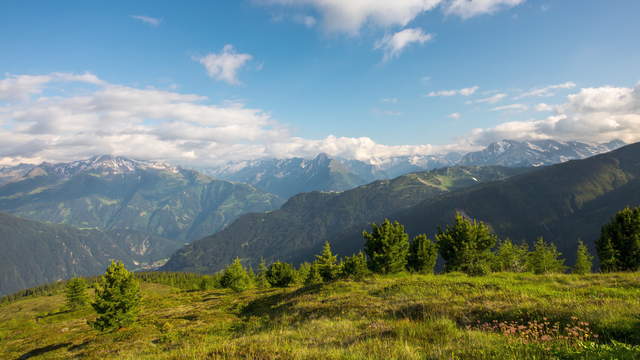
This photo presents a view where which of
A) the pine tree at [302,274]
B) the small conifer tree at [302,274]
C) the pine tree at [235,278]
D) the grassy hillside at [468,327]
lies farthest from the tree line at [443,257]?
the pine tree at [235,278]

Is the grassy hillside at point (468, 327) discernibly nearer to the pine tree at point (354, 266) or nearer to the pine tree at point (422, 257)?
the pine tree at point (422, 257)

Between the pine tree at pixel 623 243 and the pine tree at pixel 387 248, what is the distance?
93.2ft

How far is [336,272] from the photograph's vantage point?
231 feet

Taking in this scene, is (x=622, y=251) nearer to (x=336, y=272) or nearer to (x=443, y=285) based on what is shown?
(x=443, y=285)

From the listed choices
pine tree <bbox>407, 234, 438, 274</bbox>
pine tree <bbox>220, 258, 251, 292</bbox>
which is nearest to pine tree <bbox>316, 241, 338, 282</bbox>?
pine tree <bbox>407, 234, 438, 274</bbox>

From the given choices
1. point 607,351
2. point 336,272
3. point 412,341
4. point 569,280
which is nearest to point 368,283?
point 569,280

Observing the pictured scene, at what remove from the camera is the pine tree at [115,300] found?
3728 centimetres

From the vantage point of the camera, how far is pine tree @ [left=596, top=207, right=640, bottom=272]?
43.1 meters

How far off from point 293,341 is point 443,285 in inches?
539

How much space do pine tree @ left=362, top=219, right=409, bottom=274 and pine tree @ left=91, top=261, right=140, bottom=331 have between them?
114 feet

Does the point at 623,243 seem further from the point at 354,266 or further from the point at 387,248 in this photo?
Result: the point at 354,266

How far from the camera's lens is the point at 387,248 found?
161ft

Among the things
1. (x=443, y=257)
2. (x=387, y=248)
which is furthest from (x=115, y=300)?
(x=443, y=257)

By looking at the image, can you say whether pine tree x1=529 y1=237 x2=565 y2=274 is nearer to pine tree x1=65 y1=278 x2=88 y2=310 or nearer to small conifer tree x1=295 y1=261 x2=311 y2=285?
small conifer tree x1=295 y1=261 x2=311 y2=285
